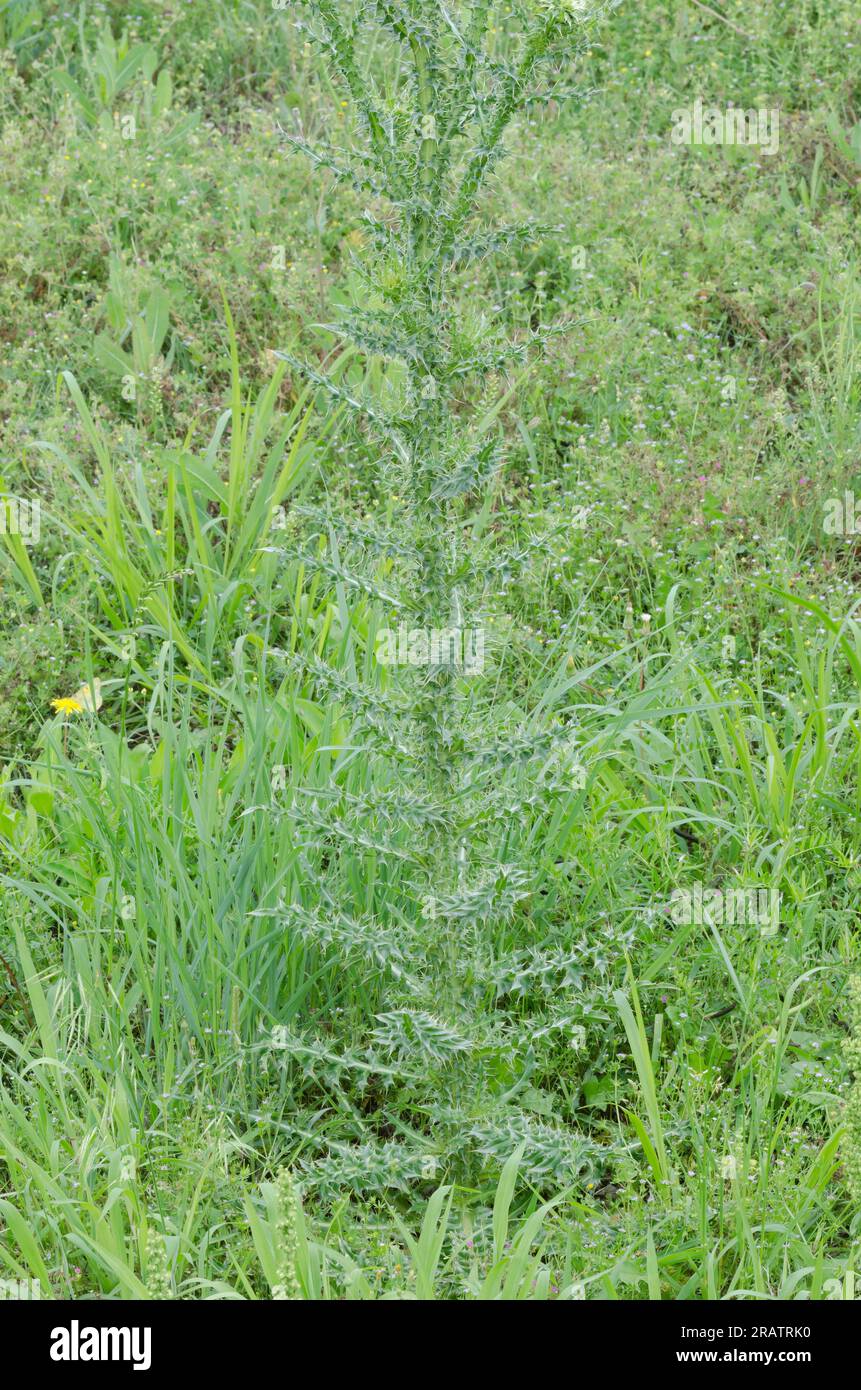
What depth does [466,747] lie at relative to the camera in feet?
8.44

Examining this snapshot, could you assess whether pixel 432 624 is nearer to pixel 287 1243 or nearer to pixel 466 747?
pixel 466 747

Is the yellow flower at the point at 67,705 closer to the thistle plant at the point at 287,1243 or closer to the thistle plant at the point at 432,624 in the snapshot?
the thistle plant at the point at 432,624

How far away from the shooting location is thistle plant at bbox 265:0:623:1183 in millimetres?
2316

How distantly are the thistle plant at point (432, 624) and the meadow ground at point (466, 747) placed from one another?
0.08 ft

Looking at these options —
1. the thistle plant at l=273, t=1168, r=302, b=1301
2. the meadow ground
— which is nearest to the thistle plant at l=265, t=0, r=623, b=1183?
the meadow ground

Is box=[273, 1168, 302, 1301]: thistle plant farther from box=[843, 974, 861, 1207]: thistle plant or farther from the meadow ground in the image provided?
box=[843, 974, 861, 1207]: thistle plant

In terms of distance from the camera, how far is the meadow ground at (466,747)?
2590 millimetres

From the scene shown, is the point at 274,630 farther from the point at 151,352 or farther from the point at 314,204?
the point at 314,204

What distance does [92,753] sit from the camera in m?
3.47

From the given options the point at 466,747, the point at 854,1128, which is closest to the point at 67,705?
the point at 466,747

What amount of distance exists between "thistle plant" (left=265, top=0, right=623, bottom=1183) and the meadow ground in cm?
3

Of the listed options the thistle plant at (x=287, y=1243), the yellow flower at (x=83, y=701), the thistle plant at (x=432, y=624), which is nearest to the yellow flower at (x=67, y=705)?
the yellow flower at (x=83, y=701)
